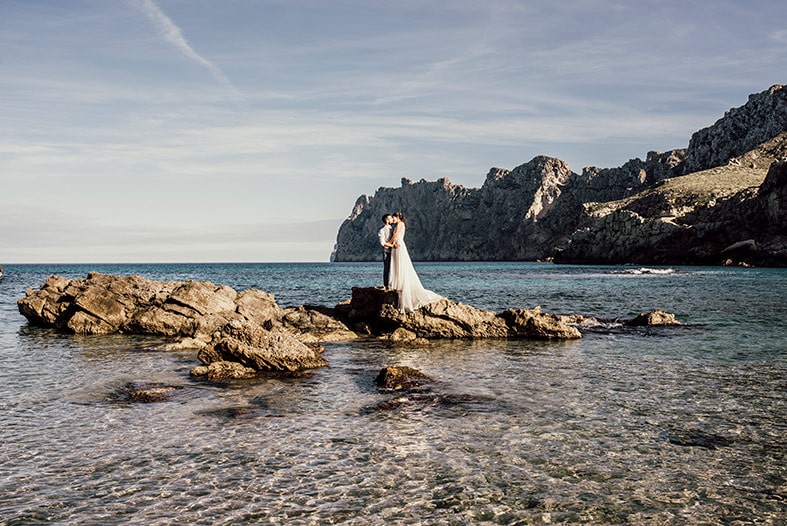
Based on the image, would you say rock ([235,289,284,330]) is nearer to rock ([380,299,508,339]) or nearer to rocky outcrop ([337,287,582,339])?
rocky outcrop ([337,287,582,339])

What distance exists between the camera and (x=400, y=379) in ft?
47.0

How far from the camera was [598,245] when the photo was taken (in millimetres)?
154125

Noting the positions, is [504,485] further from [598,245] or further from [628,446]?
[598,245]

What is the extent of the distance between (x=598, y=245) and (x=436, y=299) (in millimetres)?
139309

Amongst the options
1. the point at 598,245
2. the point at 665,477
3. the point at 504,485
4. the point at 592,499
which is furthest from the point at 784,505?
the point at 598,245

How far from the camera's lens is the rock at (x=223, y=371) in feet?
50.3

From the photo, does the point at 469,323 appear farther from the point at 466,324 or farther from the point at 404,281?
the point at 404,281

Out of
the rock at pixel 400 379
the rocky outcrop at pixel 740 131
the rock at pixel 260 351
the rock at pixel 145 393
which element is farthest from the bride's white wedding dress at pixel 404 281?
the rocky outcrop at pixel 740 131

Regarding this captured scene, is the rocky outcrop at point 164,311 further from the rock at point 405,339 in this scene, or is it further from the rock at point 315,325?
the rock at point 405,339

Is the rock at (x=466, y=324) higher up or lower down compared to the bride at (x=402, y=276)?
lower down

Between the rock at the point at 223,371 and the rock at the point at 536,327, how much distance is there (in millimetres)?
11403

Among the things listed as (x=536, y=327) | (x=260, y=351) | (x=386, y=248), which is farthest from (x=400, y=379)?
(x=386, y=248)

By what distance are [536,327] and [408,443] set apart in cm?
1453

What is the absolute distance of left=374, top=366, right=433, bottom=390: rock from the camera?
1403 centimetres
